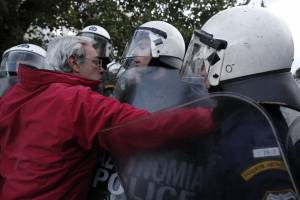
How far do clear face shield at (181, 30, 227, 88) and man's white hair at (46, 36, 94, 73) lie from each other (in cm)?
59

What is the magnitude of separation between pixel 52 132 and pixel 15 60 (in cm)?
449

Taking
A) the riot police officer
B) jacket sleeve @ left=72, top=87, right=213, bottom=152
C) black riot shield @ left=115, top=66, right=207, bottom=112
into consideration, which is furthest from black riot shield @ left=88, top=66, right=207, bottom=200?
jacket sleeve @ left=72, top=87, right=213, bottom=152

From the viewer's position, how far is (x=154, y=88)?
2.41 metres

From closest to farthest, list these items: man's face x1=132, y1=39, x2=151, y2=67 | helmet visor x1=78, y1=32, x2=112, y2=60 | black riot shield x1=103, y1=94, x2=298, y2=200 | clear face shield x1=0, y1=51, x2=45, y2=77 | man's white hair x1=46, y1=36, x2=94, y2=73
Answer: black riot shield x1=103, y1=94, x2=298, y2=200
man's white hair x1=46, y1=36, x2=94, y2=73
man's face x1=132, y1=39, x2=151, y2=67
helmet visor x1=78, y1=32, x2=112, y2=60
clear face shield x1=0, y1=51, x2=45, y2=77

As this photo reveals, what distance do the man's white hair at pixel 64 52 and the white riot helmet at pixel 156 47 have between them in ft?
2.66

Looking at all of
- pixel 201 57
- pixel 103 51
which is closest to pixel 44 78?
pixel 201 57

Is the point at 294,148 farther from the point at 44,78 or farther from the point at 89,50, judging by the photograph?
the point at 89,50

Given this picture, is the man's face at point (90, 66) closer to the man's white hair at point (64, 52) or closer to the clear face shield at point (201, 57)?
the man's white hair at point (64, 52)

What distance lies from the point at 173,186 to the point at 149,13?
15.9m

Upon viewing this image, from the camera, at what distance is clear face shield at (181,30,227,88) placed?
2312 millimetres

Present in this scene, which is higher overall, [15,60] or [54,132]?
[54,132]

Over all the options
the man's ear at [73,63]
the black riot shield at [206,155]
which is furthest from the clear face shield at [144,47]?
the black riot shield at [206,155]

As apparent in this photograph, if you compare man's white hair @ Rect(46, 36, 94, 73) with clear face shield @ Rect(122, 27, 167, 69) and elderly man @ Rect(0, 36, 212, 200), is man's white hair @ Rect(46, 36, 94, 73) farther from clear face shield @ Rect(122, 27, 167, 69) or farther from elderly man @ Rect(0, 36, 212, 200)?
clear face shield @ Rect(122, 27, 167, 69)

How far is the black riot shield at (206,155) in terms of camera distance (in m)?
1.48
